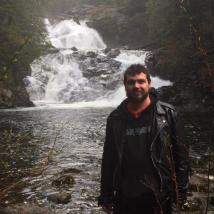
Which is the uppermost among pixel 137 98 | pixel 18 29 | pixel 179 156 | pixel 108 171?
pixel 18 29

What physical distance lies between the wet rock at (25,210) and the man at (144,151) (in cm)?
457

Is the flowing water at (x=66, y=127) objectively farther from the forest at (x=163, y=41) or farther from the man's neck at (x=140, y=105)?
the forest at (x=163, y=41)

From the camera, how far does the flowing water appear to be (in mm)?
9539

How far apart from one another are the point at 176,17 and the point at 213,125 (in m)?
15.7

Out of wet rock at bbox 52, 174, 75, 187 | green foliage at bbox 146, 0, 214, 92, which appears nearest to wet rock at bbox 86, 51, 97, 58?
green foliage at bbox 146, 0, 214, 92

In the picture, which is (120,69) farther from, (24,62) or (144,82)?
(144,82)

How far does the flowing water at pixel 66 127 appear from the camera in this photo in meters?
9.54

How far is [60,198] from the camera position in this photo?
9289 mm

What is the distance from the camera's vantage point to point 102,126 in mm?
20531

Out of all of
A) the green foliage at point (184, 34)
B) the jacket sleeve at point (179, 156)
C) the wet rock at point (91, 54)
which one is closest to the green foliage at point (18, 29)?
the wet rock at point (91, 54)

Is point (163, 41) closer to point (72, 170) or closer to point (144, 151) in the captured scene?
point (72, 170)

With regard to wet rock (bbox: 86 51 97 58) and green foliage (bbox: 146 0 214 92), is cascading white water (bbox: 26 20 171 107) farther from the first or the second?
green foliage (bbox: 146 0 214 92)

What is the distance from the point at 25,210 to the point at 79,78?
3184 centimetres

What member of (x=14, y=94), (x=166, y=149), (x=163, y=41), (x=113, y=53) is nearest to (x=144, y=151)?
(x=166, y=149)
